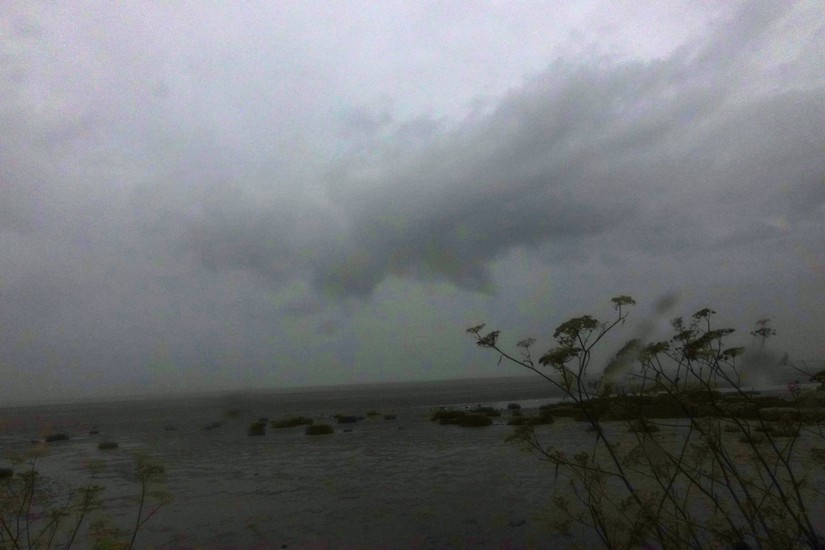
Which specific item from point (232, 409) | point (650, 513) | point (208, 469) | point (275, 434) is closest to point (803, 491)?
point (650, 513)

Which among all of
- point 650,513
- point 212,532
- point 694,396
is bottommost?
point 212,532

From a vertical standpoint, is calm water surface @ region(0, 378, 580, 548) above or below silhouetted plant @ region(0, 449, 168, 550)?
below

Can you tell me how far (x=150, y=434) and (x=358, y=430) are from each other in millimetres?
21607

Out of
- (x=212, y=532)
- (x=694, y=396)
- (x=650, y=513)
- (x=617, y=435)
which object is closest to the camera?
(x=650, y=513)

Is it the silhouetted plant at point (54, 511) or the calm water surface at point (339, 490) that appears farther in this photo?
the calm water surface at point (339, 490)

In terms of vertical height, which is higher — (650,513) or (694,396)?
(694,396)

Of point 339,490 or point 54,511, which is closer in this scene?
point 54,511

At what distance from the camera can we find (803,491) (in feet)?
58.3

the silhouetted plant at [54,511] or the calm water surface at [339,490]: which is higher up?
the silhouetted plant at [54,511]

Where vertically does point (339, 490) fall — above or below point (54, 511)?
below

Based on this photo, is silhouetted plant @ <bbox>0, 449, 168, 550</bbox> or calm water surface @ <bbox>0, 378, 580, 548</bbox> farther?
calm water surface @ <bbox>0, 378, 580, 548</bbox>

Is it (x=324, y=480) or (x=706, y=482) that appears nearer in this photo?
(x=706, y=482)

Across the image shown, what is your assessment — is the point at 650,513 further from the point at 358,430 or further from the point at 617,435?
the point at 358,430

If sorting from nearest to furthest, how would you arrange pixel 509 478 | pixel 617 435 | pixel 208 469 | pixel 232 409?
1. pixel 509 478
2. pixel 208 469
3. pixel 617 435
4. pixel 232 409
